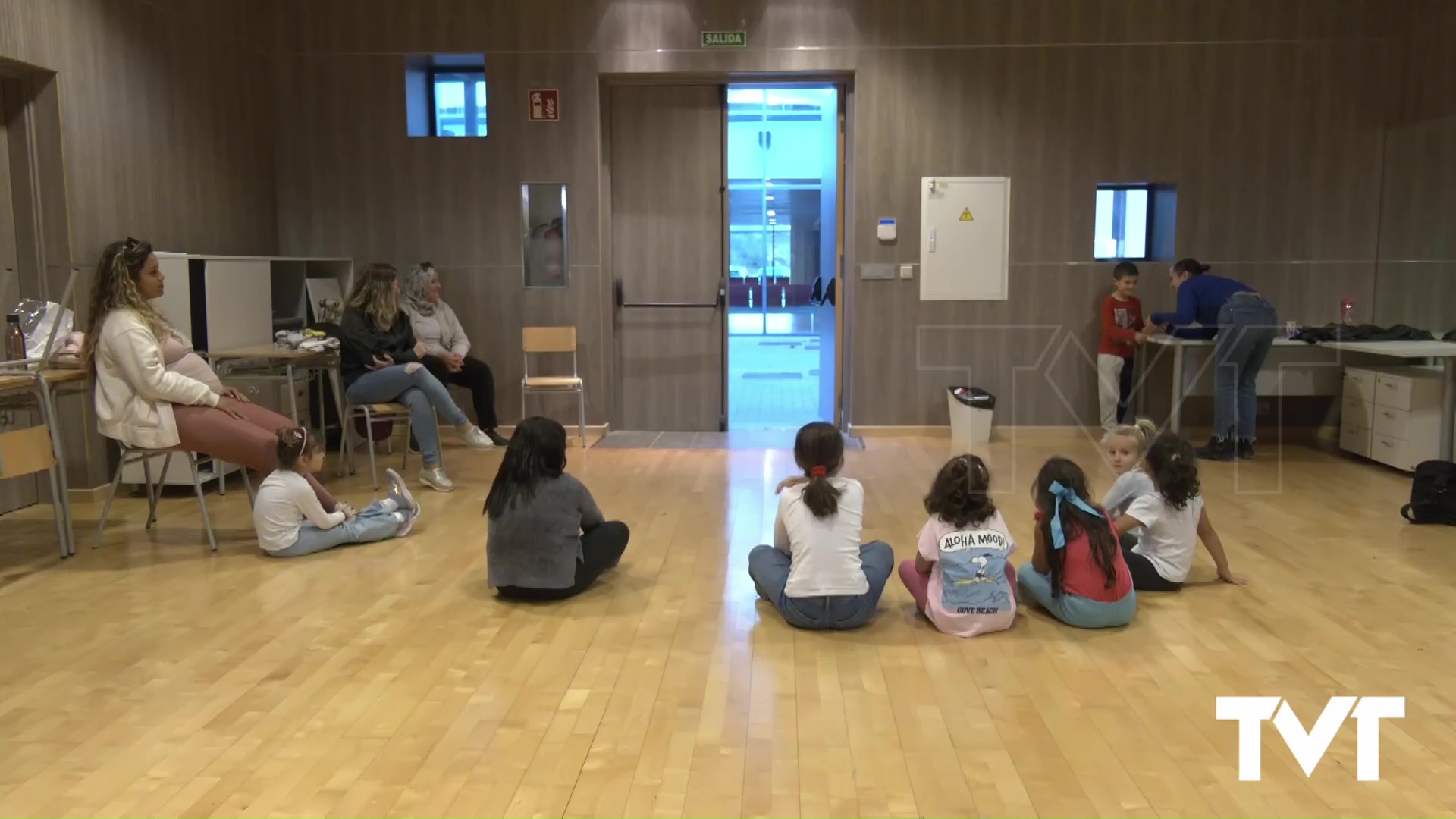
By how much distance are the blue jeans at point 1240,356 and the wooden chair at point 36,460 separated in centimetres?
643

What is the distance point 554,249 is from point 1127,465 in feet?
16.0

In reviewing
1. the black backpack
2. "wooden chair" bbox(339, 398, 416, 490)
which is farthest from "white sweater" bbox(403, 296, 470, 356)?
the black backpack

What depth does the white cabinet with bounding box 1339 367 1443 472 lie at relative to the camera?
6.16 metres

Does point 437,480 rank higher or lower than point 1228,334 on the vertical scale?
lower

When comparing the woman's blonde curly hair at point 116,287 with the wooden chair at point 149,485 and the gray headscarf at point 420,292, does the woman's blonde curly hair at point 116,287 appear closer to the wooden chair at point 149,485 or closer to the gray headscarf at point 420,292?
the wooden chair at point 149,485

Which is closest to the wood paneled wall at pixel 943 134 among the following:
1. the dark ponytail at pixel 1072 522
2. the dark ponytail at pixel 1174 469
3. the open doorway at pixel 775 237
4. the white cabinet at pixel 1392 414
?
the white cabinet at pixel 1392 414

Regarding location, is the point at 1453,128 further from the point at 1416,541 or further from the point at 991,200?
the point at 1416,541

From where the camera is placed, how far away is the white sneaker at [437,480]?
239 inches

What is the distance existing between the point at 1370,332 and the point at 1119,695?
4.75 meters

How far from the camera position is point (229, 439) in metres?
4.85

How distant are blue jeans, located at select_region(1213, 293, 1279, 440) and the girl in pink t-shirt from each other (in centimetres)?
390

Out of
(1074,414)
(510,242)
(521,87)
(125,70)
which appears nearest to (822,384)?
(1074,414)

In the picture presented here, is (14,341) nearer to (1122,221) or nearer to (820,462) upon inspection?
(820,462)

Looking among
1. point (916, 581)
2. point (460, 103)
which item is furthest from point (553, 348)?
point (916, 581)
